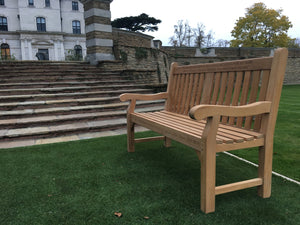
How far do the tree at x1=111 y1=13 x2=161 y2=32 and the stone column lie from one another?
20.0 metres

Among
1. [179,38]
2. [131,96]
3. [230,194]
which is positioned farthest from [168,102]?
[179,38]

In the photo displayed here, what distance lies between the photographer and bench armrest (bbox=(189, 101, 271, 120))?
69.7 inches

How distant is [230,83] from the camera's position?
2.58 m

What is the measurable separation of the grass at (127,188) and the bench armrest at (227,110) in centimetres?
81

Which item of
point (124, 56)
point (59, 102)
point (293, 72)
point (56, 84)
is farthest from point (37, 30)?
point (293, 72)

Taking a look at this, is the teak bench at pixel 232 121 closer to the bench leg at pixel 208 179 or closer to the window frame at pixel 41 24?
the bench leg at pixel 208 179

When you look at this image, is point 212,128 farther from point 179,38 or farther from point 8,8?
point 179,38

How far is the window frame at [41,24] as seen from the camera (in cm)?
3366

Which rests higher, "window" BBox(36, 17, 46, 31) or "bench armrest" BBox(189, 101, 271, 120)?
"window" BBox(36, 17, 46, 31)

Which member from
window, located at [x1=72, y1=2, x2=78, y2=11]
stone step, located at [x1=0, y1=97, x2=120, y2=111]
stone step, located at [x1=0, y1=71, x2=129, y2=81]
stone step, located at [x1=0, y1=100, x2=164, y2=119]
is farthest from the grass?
window, located at [x1=72, y1=2, x2=78, y2=11]

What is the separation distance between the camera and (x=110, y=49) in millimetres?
9922

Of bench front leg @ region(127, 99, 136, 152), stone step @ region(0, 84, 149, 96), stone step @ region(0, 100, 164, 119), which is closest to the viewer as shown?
bench front leg @ region(127, 99, 136, 152)

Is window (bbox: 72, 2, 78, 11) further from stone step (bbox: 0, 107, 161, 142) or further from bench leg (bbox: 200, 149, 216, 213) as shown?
bench leg (bbox: 200, 149, 216, 213)

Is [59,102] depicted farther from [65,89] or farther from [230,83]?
[230,83]
